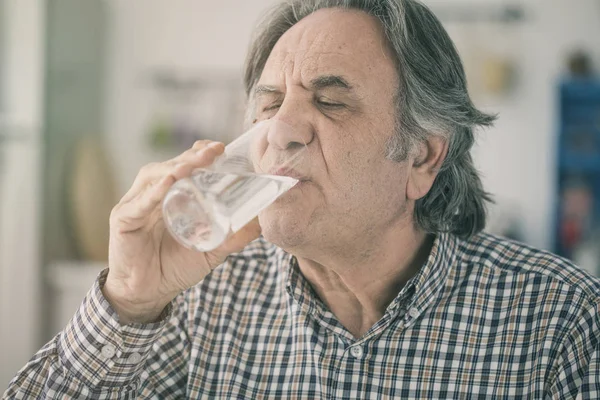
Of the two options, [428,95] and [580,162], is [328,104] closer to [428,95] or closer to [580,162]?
[428,95]

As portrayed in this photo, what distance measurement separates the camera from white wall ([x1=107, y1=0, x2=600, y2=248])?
4.67m

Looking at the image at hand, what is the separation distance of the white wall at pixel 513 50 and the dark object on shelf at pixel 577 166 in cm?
10

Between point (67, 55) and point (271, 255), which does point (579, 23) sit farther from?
point (271, 255)

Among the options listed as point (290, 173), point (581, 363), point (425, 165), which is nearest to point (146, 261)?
point (290, 173)

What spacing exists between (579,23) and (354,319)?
3.76 metres

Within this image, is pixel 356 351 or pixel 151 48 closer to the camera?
pixel 356 351

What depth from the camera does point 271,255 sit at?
1.69 m

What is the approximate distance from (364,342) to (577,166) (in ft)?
11.9

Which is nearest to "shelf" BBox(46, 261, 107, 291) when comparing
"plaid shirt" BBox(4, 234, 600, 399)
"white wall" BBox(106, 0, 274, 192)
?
"white wall" BBox(106, 0, 274, 192)

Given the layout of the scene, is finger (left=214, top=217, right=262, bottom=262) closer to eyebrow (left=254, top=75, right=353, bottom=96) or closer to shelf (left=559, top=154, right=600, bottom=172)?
eyebrow (left=254, top=75, right=353, bottom=96)

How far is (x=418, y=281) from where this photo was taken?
57.3 inches

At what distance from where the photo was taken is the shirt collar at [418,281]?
57.1 inches

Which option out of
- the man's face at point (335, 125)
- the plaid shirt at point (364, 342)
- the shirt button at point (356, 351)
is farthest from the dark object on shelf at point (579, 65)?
the shirt button at point (356, 351)

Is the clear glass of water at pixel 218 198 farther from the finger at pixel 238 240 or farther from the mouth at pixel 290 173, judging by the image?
the finger at pixel 238 240
